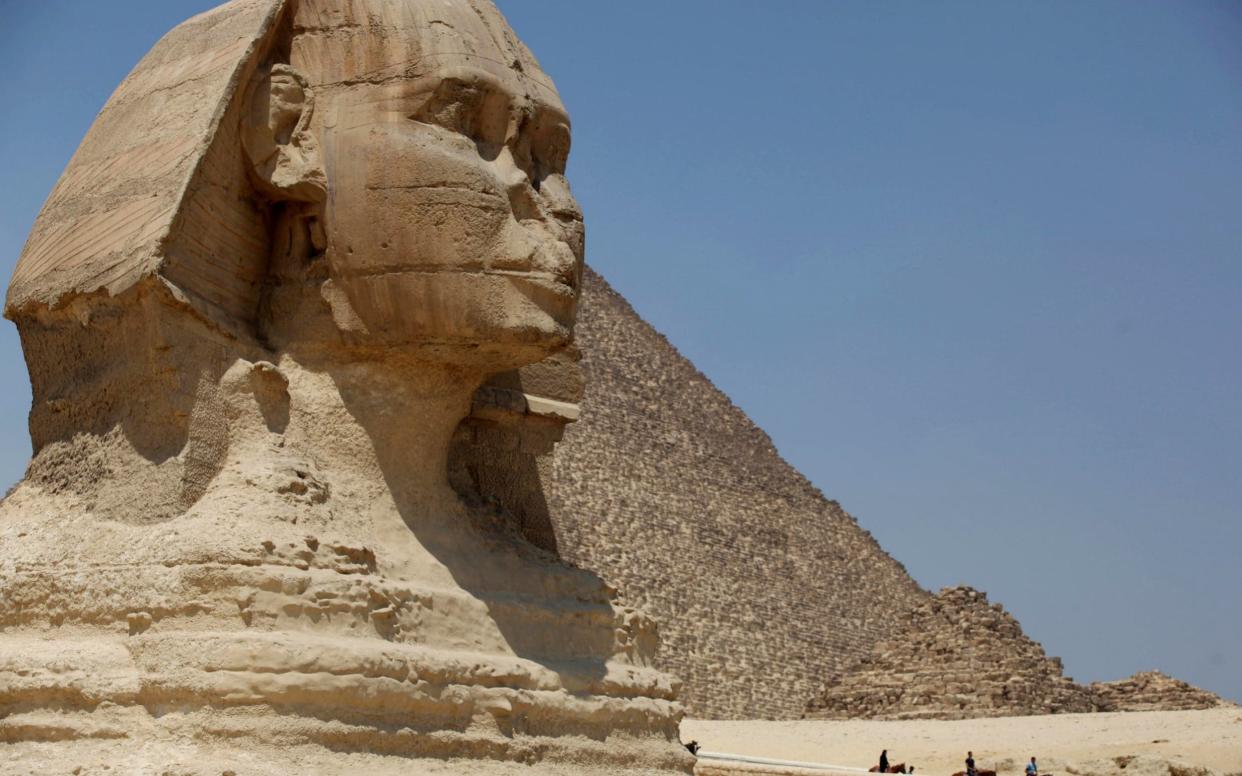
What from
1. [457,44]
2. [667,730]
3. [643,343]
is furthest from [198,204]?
[643,343]

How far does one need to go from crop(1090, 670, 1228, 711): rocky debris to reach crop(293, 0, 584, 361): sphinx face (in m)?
59.8

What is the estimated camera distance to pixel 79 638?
4.36 m

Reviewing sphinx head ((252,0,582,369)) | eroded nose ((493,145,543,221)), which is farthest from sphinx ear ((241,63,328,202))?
eroded nose ((493,145,543,221))

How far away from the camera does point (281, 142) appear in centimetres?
474

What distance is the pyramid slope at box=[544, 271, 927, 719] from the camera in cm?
7544

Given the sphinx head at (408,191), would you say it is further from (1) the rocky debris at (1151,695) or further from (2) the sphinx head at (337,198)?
(1) the rocky debris at (1151,695)

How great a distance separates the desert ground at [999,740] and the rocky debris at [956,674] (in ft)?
45.3

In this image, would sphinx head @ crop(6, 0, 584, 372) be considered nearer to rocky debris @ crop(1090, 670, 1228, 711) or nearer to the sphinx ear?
the sphinx ear

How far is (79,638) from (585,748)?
1108 mm

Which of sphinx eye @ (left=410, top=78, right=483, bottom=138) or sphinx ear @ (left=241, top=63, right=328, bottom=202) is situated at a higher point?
sphinx eye @ (left=410, top=78, right=483, bottom=138)

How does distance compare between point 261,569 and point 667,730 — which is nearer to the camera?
point 261,569

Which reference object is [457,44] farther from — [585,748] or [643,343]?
[643,343]

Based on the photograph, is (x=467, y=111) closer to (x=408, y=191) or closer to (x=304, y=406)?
(x=408, y=191)

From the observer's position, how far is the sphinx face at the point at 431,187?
4.62 meters
